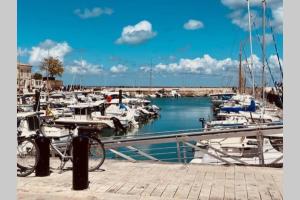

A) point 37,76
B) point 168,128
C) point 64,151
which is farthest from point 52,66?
point 64,151

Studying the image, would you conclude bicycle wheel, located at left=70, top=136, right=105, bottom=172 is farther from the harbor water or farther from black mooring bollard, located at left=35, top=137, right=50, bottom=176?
the harbor water

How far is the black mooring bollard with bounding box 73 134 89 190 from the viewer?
7.54 m

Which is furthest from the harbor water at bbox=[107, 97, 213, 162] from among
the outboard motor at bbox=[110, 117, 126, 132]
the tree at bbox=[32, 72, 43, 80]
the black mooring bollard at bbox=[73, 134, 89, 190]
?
the tree at bbox=[32, 72, 43, 80]

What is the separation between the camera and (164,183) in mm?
8164

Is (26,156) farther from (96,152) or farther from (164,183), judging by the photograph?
A: (164,183)

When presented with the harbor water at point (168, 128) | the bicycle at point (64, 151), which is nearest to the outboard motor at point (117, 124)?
the harbor water at point (168, 128)

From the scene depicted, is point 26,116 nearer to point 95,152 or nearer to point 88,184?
point 95,152

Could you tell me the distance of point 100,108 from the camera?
54.8 m

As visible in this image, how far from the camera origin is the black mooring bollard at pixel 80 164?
7.54 metres

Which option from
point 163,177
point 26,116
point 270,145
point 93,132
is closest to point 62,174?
point 93,132

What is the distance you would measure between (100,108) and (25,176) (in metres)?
46.2

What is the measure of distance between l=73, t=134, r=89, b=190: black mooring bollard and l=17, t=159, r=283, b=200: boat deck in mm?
148

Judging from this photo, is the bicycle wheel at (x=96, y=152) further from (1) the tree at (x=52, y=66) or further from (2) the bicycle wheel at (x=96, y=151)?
(1) the tree at (x=52, y=66)

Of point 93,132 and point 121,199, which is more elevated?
point 93,132
